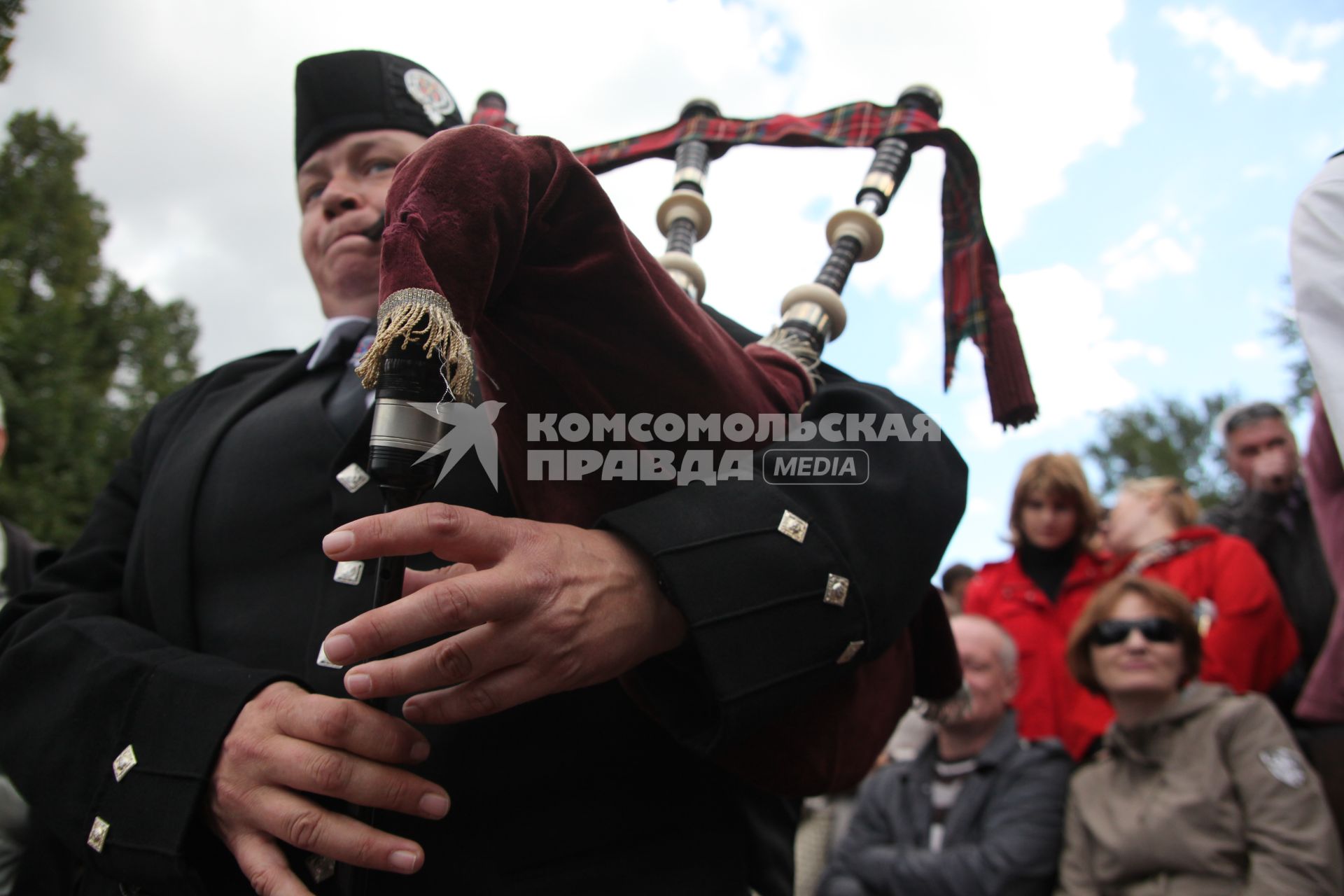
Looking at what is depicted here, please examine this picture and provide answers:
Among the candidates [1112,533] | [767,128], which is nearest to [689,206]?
[767,128]

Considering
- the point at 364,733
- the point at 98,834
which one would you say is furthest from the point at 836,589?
the point at 98,834

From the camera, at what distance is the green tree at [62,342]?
1005cm

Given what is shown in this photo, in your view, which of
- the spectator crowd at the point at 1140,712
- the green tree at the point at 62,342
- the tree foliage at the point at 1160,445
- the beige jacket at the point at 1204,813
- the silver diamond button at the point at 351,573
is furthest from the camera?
the tree foliage at the point at 1160,445

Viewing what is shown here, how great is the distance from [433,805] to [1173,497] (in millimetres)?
2956

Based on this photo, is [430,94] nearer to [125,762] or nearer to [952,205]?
[952,205]

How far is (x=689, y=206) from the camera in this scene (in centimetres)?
156

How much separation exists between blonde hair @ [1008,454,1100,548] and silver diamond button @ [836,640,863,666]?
2.38m

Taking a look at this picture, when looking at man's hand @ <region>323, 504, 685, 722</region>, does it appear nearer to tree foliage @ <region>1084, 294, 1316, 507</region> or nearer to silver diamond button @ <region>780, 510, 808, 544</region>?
silver diamond button @ <region>780, 510, 808, 544</region>

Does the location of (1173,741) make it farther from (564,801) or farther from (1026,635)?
(564,801)

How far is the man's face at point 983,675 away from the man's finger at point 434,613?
2.26m

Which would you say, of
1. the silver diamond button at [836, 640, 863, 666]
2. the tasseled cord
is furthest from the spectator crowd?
the tasseled cord

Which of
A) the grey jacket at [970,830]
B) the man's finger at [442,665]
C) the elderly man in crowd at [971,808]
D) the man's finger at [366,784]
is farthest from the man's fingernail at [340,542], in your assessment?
the grey jacket at [970,830]

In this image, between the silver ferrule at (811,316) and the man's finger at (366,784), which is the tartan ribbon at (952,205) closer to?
the silver ferrule at (811,316)

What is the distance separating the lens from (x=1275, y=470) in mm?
2857
